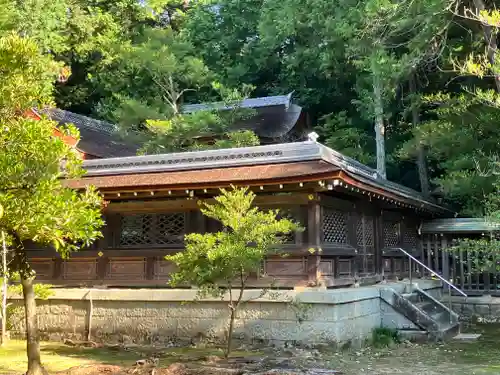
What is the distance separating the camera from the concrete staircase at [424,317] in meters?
12.6

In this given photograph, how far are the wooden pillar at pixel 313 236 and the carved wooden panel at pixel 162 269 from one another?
320cm

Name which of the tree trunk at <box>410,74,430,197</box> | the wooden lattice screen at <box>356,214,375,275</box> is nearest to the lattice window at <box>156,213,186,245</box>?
the wooden lattice screen at <box>356,214,375,275</box>

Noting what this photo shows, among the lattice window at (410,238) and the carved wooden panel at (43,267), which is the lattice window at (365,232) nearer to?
the lattice window at (410,238)

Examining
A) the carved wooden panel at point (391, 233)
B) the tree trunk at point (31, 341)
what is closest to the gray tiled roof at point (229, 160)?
the carved wooden panel at point (391, 233)

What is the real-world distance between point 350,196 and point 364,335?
3.32 m

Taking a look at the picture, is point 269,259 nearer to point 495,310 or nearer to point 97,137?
point 495,310

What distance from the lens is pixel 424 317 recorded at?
1280cm

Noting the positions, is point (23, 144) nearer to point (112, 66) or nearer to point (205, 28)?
point (112, 66)

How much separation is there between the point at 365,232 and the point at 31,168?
9.51m

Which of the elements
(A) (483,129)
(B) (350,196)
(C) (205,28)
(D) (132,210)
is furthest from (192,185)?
(C) (205,28)

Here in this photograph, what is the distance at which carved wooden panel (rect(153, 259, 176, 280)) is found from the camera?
13023 mm

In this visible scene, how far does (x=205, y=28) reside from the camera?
1362 inches

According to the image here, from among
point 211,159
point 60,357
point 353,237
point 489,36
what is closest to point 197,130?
point 211,159

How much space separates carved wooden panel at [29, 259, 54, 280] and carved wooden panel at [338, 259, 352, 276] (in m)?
7.07
